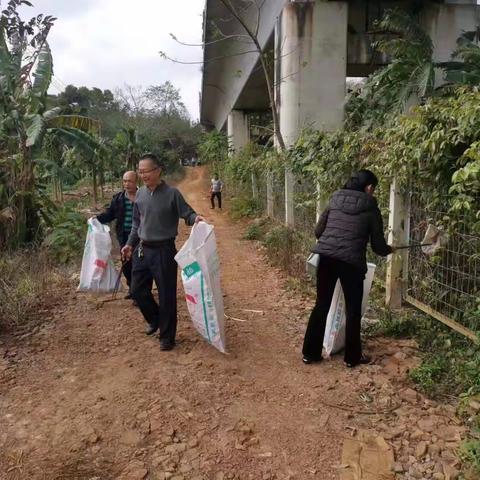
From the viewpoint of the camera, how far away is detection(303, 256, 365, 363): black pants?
3607 mm

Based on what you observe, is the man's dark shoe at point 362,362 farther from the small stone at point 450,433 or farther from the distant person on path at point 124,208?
the distant person on path at point 124,208

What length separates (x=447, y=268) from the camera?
3.80m

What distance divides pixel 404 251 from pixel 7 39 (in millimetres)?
7952

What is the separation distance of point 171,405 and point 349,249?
1697 mm

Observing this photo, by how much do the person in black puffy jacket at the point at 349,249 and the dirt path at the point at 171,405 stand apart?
0.34 m

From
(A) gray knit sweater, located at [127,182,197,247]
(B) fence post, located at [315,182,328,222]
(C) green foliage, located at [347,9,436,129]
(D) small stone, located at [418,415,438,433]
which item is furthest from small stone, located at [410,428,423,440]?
(C) green foliage, located at [347,9,436,129]

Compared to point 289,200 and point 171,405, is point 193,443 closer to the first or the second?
point 171,405

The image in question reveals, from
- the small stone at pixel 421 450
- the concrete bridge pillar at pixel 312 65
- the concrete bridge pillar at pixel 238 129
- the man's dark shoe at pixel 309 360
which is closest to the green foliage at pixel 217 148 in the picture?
the concrete bridge pillar at pixel 238 129

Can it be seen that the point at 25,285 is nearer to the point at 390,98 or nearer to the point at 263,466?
the point at 263,466

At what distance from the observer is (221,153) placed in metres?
24.6

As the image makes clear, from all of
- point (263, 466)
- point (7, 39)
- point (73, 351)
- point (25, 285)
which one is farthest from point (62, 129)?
point (263, 466)

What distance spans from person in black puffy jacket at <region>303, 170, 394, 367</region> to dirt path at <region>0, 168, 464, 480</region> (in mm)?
342

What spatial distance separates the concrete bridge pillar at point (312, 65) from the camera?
9.86m

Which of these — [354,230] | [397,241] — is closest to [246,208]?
[397,241]
